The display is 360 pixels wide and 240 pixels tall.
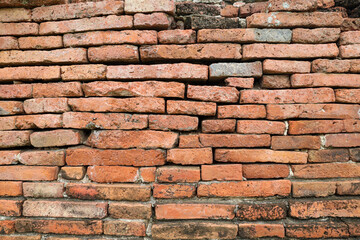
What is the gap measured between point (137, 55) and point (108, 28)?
0.91 feet

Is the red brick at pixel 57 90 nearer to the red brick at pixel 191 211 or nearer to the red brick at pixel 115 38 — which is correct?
the red brick at pixel 115 38

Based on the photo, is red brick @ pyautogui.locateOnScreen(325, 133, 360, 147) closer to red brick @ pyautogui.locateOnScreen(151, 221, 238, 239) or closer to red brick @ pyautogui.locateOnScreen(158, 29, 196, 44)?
red brick @ pyautogui.locateOnScreen(151, 221, 238, 239)

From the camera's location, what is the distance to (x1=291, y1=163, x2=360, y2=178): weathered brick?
1.38 meters

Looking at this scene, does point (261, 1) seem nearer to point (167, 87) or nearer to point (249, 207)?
point (167, 87)

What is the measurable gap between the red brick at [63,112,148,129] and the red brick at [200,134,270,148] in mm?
434

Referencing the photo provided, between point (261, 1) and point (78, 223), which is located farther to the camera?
point (261, 1)

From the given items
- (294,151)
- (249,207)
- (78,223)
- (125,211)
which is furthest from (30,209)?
(294,151)

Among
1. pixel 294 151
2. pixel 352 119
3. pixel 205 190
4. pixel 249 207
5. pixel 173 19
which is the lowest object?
pixel 249 207

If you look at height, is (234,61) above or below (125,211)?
above

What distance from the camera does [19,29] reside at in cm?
143

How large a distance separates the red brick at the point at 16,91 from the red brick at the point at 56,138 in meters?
0.29

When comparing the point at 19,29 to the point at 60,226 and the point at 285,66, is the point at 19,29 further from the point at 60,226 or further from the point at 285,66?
the point at 285,66

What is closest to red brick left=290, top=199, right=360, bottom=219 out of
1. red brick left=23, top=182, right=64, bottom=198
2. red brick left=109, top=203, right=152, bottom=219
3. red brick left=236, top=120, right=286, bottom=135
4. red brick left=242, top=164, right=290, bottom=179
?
red brick left=242, top=164, right=290, bottom=179

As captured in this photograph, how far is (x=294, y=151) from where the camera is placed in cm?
138
